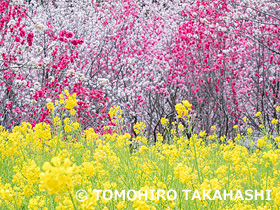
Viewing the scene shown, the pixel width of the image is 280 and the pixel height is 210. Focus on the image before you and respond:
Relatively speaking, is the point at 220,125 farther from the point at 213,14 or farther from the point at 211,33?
the point at 213,14

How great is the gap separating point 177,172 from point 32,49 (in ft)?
27.5

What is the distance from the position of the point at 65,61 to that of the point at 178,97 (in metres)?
3.43

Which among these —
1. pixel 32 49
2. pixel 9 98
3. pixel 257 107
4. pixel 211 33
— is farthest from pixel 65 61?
pixel 257 107

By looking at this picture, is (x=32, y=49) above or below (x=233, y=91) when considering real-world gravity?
above

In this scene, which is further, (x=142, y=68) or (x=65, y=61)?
(x=142, y=68)

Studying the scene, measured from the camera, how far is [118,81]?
8.80m

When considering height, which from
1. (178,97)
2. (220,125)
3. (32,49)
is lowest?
(220,125)

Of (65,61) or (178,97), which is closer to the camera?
(65,61)

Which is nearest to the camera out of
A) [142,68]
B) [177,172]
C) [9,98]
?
[177,172]

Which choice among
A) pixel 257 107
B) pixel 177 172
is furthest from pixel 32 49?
pixel 177 172

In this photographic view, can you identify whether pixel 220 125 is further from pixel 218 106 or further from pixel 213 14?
pixel 213 14

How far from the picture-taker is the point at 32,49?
948cm

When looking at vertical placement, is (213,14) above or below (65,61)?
above

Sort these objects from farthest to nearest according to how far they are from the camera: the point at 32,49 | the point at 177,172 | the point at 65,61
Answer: the point at 32,49, the point at 65,61, the point at 177,172
